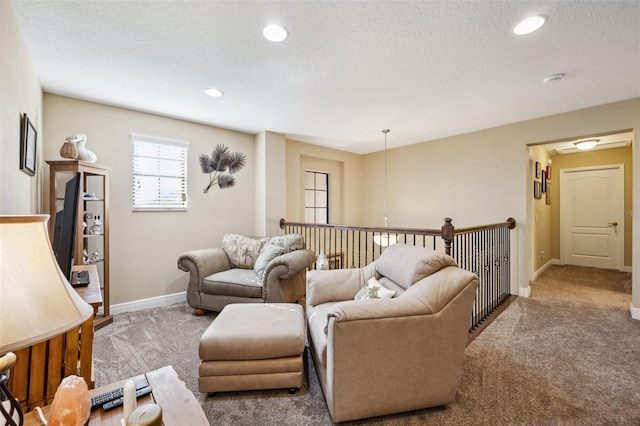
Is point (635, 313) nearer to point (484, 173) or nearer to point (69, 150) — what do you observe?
point (484, 173)

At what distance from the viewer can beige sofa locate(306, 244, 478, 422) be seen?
1.45 metres

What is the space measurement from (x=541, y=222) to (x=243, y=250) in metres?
5.46

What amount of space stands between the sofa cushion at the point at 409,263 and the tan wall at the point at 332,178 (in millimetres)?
2686

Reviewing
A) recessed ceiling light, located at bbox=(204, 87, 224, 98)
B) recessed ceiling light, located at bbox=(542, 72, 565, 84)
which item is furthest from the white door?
recessed ceiling light, located at bbox=(204, 87, 224, 98)

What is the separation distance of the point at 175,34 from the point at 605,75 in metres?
3.53

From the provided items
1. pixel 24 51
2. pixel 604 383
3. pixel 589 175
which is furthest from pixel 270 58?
pixel 589 175

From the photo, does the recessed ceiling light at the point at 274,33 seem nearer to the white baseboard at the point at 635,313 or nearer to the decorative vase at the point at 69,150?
the decorative vase at the point at 69,150

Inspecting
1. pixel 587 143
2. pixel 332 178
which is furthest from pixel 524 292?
pixel 332 178

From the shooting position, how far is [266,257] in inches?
127

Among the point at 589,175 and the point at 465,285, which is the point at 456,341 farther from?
the point at 589,175

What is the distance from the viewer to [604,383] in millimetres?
1923

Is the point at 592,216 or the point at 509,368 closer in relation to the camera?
the point at 509,368

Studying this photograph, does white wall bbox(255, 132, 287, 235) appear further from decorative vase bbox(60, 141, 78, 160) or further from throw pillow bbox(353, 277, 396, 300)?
throw pillow bbox(353, 277, 396, 300)

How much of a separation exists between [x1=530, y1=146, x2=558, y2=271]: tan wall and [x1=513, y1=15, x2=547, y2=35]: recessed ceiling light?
3223mm
